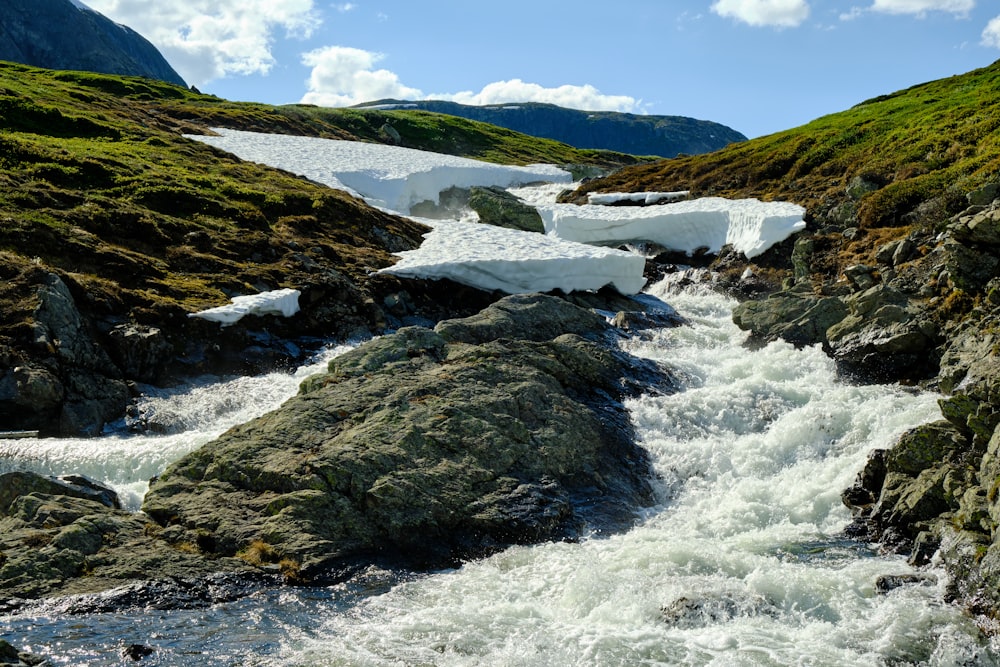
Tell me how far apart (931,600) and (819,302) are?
17.8 m

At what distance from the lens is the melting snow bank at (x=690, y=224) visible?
43.0 m

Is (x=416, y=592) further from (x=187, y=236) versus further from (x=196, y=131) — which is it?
(x=196, y=131)

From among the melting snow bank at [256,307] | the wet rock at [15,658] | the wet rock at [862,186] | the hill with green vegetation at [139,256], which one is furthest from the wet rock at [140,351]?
the wet rock at [862,186]

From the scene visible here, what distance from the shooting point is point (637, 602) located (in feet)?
48.6

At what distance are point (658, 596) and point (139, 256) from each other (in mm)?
26940

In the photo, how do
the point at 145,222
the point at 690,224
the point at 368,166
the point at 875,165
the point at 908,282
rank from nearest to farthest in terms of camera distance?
the point at 908,282 → the point at 145,222 → the point at 875,165 → the point at 690,224 → the point at 368,166

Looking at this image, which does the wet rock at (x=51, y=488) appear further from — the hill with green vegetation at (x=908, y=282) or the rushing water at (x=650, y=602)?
the hill with green vegetation at (x=908, y=282)

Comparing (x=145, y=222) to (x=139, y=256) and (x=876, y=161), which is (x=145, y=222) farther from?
(x=876, y=161)

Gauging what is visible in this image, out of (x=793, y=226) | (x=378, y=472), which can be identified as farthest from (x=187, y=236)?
(x=793, y=226)

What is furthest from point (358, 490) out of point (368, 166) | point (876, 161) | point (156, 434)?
point (368, 166)

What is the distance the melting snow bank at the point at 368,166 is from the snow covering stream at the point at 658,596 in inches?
1467

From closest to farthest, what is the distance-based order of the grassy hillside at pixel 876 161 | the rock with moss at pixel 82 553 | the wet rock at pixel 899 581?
1. the rock with moss at pixel 82 553
2. the wet rock at pixel 899 581
3. the grassy hillside at pixel 876 161

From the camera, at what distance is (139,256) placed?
106 ft

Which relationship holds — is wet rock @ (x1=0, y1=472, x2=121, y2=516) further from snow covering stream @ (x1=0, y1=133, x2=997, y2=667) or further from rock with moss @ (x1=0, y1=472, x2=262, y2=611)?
snow covering stream @ (x1=0, y1=133, x2=997, y2=667)
